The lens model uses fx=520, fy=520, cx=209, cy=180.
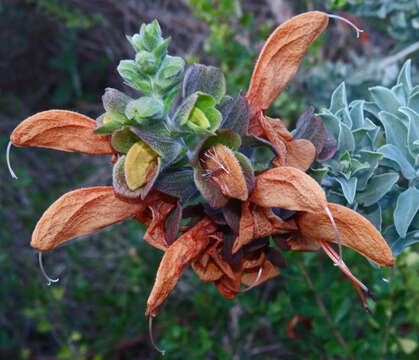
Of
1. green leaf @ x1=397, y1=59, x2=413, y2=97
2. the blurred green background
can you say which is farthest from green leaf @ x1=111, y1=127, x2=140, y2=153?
the blurred green background

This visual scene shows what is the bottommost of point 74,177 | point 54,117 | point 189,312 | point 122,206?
point 74,177

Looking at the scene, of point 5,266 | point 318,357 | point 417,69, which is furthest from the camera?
point 5,266

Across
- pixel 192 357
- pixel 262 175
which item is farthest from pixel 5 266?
pixel 262 175

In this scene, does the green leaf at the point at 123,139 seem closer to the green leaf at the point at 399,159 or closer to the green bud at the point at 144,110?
the green bud at the point at 144,110

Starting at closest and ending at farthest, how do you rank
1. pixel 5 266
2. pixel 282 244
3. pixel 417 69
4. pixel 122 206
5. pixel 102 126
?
pixel 102 126
pixel 122 206
pixel 282 244
pixel 417 69
pixel 5 266

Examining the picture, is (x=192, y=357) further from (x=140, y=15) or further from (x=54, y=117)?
(x=140, y=15)

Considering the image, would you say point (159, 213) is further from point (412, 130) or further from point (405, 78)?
point (405, 78)

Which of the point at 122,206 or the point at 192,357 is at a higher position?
the point at 122,206

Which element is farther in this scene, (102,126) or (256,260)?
(256,260)
